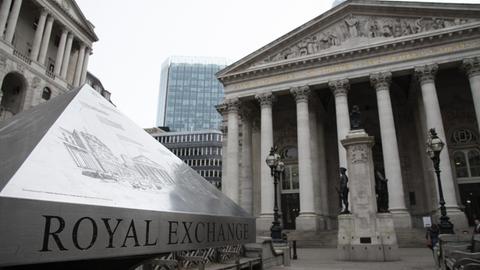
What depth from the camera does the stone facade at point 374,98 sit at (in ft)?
85.1

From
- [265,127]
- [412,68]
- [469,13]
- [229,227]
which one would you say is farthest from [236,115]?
[229,227]

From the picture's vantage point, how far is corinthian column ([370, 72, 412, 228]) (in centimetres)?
2402

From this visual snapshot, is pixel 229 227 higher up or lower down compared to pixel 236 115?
lower down

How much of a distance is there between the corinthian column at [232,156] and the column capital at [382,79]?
12.7 m

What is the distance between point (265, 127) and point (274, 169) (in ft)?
45.1

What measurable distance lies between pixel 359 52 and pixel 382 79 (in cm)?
308

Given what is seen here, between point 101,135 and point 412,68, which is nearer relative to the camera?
point 101,135

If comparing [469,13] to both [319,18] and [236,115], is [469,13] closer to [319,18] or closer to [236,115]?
[319,18]

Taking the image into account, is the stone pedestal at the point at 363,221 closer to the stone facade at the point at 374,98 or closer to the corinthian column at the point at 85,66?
the stone facade at the point at 374,98

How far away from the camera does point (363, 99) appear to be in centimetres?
3503

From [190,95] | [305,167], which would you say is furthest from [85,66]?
[190,95]

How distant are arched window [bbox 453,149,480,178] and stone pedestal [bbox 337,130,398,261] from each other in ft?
64.2

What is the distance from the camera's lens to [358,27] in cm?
A: 2950

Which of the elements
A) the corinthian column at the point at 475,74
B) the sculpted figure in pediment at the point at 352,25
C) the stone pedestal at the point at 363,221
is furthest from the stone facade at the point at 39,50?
the corinthian column at the point at 475,74
